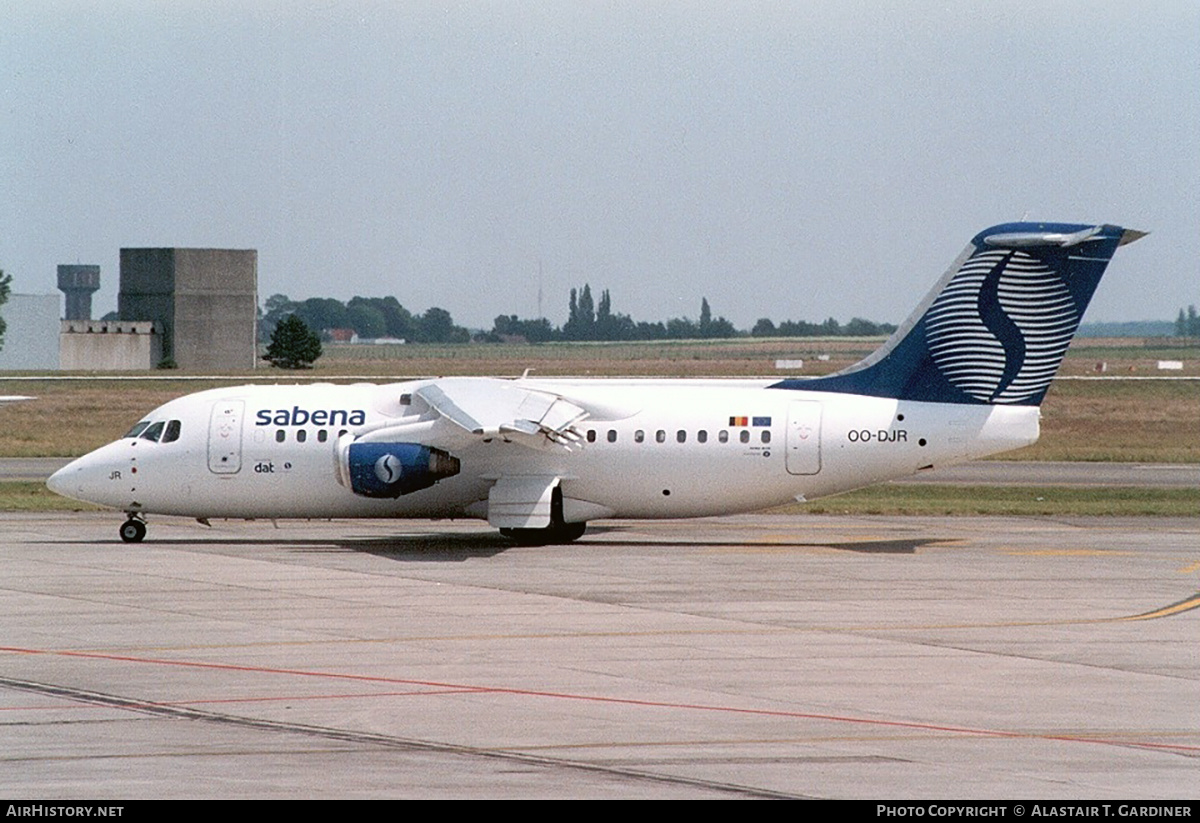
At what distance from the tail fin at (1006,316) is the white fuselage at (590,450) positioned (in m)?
0.44

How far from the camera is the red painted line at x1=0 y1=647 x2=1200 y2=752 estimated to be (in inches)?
618

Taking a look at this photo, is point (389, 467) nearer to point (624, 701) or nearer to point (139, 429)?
point (139, 429)

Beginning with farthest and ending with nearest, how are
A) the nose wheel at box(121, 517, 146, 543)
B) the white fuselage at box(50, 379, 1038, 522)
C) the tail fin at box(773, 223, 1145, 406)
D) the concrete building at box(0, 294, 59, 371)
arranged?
1. the concrete building at box(0, 294, 59, 371)
2. the nose wheel at box(121, 517, 146, 543)
3. the white fuselage at box(50, 379, 1038, 522)
4. the tail fin at box(773, 223, 1145, 406)

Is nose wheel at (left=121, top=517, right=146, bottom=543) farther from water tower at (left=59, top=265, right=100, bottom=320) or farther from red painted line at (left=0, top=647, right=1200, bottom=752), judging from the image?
water tower at (left=59, top=265, right=100, bottom=320)

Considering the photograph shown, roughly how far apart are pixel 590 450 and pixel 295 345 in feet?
240

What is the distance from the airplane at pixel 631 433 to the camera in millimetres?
31938

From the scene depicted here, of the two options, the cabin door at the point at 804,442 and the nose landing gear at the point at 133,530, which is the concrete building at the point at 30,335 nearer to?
the nose landing gear at the point at 133,530

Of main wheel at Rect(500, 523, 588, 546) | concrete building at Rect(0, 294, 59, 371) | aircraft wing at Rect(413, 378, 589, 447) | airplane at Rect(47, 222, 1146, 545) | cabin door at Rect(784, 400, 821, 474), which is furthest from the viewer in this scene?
concrete building at Rect(0, 294, 59, 371)

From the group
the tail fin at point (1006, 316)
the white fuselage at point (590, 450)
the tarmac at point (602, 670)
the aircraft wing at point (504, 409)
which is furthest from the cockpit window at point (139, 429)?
the tail fin at point (1006, 316)

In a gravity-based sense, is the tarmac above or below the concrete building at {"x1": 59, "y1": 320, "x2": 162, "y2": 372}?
below

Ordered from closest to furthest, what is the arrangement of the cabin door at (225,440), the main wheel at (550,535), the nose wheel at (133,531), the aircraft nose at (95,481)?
the main wheel at (550,535) < the cabin door at (225,440) < the aircraft nose at (95,481) < the nose wheel at (133,531)

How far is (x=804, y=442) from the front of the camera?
32.3m

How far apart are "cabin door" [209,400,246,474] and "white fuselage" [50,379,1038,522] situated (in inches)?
0.8

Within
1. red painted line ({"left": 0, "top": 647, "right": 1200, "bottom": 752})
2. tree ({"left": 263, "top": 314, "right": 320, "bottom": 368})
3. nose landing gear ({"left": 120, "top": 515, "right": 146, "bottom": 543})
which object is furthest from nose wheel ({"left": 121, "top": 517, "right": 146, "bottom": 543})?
tree ({"left": 263, "top": 314, "right": 320, "bottom": 368})
